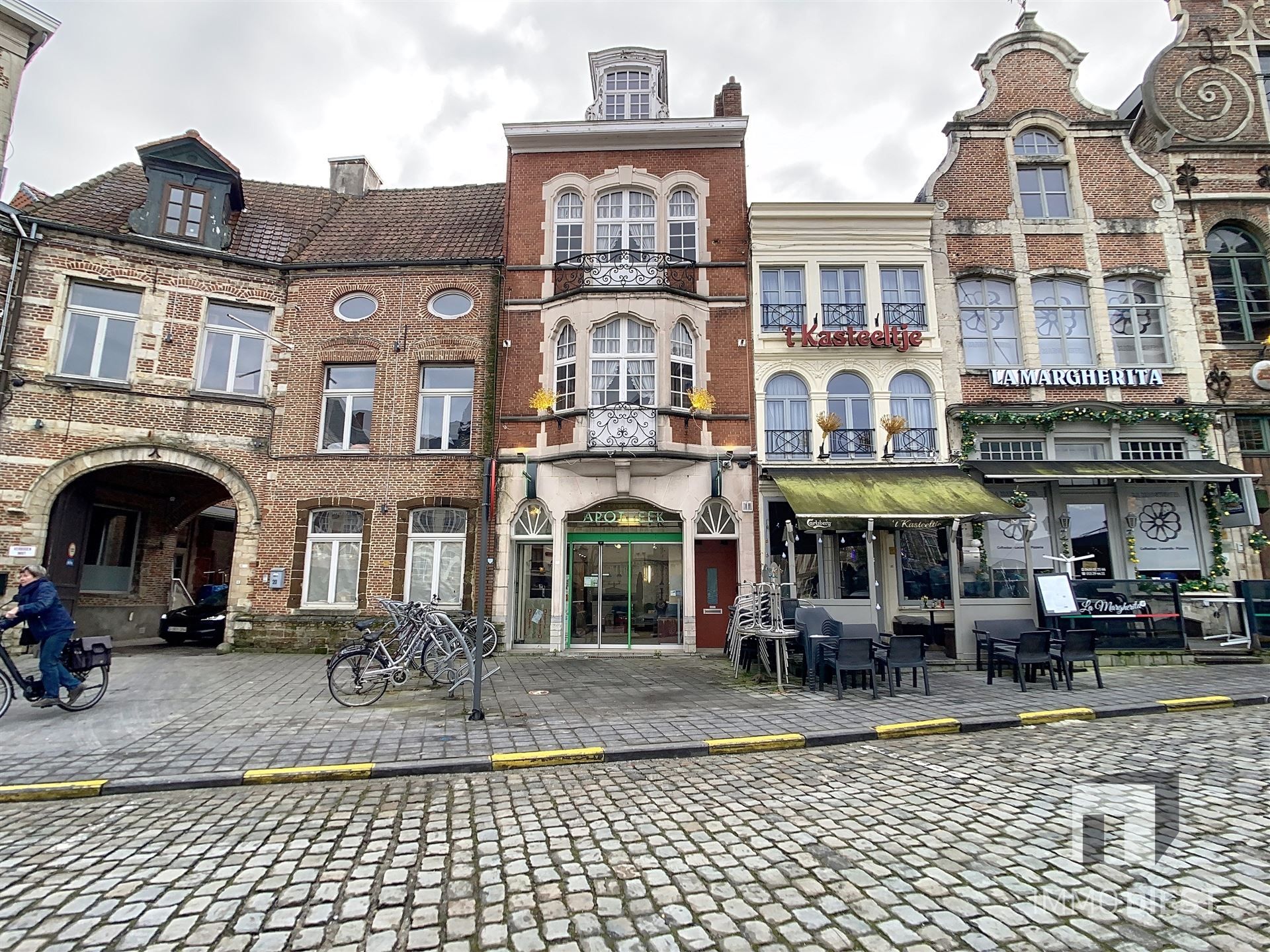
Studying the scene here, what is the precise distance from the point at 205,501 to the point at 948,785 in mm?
19195

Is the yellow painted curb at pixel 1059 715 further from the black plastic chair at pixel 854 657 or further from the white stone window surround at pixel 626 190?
the white stone window surround at pixel 626 190

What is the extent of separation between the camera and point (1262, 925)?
3.15 m

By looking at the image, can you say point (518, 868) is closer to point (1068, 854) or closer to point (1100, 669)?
point (1068, 854)

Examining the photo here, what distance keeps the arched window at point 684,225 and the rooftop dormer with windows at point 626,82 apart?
2.86 m

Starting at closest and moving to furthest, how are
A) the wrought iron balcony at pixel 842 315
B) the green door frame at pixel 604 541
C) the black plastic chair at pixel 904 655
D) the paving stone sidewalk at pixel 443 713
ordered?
the paving stone sidewalk at pixel 443 713 < the black plastic chair at pixel 904 655 < the green door frame at pixel 604 541 < the wrought iron balcony at pixel 842 315

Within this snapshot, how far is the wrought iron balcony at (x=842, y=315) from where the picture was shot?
48.4 ft

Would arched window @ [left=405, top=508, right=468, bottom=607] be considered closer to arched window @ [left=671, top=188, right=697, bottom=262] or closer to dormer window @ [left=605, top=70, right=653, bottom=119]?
arched window @ [left=671, top=188, right=697, bottom=262]

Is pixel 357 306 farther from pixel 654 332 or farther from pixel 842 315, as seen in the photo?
pixel 842 315

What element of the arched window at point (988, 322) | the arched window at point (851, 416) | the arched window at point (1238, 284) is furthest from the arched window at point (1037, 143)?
the arched window at point (851, 416)

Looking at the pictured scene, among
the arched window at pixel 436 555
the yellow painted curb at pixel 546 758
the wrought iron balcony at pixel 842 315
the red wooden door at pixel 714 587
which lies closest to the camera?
the yellow painted curb at pixel 546 758

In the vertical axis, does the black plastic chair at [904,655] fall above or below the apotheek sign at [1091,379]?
below

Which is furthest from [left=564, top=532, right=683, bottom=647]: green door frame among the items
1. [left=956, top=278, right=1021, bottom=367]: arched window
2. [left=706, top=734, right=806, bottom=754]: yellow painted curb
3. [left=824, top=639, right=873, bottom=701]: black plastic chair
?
[left=956, top=278, right=1021, bottom=367]: arched window

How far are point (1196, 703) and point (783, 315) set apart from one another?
34.1ft

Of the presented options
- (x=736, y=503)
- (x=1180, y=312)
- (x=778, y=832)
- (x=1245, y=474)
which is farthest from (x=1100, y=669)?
(x=778, y=832)
